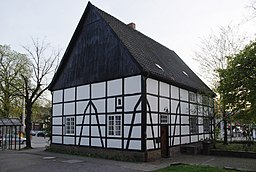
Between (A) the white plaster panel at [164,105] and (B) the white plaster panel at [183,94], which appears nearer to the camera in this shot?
(A) the white plaster panel at [164,105]

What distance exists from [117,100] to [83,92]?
3570mm

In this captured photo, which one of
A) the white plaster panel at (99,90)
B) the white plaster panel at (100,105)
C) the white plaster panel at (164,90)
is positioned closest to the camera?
the white plaster panel at (164,90)

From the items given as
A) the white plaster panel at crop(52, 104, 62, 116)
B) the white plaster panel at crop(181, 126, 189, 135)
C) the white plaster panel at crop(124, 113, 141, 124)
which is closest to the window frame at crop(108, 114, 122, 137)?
the white plaster panel at crop(124, 113, 141, 124)

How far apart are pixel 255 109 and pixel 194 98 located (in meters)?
10.3

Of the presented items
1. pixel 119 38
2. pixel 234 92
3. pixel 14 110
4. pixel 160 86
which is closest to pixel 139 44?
pixel 119 38

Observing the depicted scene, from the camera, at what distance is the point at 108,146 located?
16.4 metres

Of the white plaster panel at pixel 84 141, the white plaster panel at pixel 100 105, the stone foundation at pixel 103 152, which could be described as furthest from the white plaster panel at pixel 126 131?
the white plaster panel at pixel 84 141

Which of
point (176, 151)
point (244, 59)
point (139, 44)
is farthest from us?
point (139, 44)

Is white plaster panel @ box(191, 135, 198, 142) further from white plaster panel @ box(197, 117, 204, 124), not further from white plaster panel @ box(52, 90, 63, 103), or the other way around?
white plaster panel @ box(52, 90, 63, 103)

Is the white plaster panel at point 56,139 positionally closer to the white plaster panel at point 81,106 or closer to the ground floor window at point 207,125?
the white plaster panel at point 81,106

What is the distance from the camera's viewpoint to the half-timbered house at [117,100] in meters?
15.3

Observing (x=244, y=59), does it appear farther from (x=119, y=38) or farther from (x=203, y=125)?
(x=203, y=125)

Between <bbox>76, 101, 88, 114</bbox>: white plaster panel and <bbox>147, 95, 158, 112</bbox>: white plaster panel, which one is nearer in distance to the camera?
<bbox>147, 95, 158, 112</bbox>: white plaster panel

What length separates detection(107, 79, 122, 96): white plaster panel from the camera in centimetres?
1638
